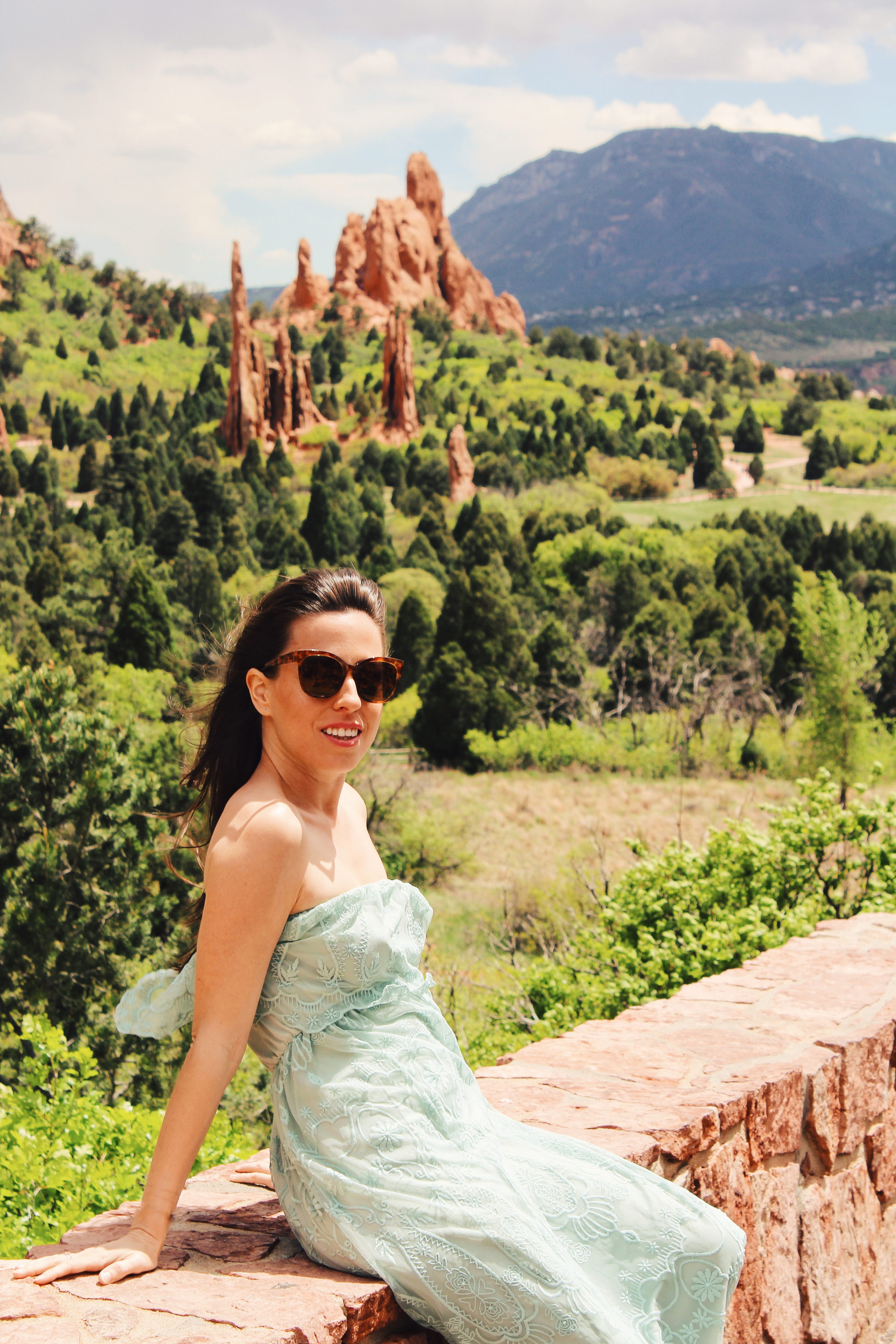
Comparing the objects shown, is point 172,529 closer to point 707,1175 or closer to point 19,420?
point 19,420

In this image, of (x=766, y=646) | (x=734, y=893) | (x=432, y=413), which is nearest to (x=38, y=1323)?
(x=734, y=893)

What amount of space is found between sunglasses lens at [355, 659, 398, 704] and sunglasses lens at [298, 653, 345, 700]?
0.05 meters

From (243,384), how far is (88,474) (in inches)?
512

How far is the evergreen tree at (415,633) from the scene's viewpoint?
2872 centimetres

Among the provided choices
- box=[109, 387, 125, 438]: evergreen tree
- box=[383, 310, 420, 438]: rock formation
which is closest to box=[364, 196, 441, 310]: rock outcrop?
box=[383, 310, 420, 438]: rock formation

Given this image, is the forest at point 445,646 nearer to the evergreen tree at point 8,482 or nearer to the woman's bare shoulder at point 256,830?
the evergreen tree at point 8,482

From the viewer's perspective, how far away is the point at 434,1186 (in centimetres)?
161

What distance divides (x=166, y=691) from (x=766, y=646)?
1526 cm

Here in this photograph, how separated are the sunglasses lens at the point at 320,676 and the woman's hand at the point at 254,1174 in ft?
3.07

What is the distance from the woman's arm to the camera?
161 centimetres

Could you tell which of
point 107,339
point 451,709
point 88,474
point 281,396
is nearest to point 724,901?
point 451,709

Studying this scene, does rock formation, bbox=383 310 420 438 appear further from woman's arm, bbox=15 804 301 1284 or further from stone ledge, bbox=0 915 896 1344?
woman's arm, bbox=15 804 301 1284

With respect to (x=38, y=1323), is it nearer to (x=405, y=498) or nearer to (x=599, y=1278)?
(x=599, y=1278)

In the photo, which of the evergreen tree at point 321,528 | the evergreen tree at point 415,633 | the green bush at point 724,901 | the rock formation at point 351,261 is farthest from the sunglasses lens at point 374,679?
the rock formation at point 351,261
